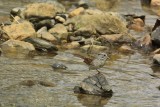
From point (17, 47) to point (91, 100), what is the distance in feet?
13.1

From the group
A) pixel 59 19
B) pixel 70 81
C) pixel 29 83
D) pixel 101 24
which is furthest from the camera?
pixel 59 19

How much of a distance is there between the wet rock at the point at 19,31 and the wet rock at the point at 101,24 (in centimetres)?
155

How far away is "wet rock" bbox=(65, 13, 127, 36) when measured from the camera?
13.8 meters

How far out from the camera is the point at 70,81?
944cm

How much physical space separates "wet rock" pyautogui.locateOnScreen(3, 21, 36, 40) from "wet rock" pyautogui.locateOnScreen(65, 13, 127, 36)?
60.9 inches

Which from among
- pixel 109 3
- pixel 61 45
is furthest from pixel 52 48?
pixel 109 3

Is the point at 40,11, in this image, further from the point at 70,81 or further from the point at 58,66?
the point at 70,81

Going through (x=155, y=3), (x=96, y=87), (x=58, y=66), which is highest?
(x=96, y=87)

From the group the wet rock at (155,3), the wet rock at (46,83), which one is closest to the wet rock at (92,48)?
the wet rock at (46,83)

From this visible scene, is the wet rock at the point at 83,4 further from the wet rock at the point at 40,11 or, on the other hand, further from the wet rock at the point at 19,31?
the wet rock at the point at 19,31

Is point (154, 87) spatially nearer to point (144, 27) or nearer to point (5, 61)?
point (5, 61)

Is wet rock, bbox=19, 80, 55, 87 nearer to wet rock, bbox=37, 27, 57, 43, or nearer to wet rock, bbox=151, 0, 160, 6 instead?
wet rock, bbox=37, 27, 57, 43

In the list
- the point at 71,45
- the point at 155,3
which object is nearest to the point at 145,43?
the point at 71,45

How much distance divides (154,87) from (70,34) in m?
4.70
